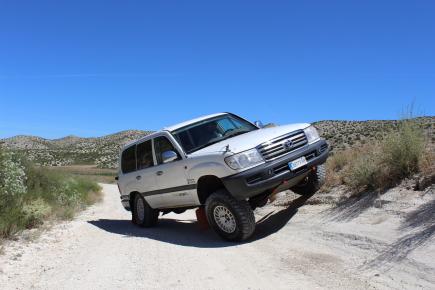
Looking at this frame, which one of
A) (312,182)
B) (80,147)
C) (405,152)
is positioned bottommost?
(312,182)

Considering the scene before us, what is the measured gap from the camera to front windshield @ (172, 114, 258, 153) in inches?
375

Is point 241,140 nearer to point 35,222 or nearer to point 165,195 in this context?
point 165,195

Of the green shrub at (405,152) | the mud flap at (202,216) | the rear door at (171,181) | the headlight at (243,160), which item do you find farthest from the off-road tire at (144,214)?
the green shrub at (405,152)

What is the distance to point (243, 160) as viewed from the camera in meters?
8.12

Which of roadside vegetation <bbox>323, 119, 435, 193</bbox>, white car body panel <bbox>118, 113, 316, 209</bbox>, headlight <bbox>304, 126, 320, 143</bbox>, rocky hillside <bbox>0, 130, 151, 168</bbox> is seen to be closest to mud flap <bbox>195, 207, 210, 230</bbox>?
white car body panel <bbox>118, 113, 316, 209</bbox>

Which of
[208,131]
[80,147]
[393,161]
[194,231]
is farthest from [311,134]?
[80,147]

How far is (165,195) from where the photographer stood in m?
10.3

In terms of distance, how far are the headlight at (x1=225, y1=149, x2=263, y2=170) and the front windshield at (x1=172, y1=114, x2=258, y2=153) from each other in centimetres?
132

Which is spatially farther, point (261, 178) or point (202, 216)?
point (202, 216)

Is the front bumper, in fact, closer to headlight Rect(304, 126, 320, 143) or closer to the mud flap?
headlight Rect(304, 126, 320, 143)

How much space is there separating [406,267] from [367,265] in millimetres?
536

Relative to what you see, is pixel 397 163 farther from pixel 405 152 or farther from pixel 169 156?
pixel 169 156

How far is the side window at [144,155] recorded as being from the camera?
10773 mm

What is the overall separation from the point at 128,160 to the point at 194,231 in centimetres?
244
